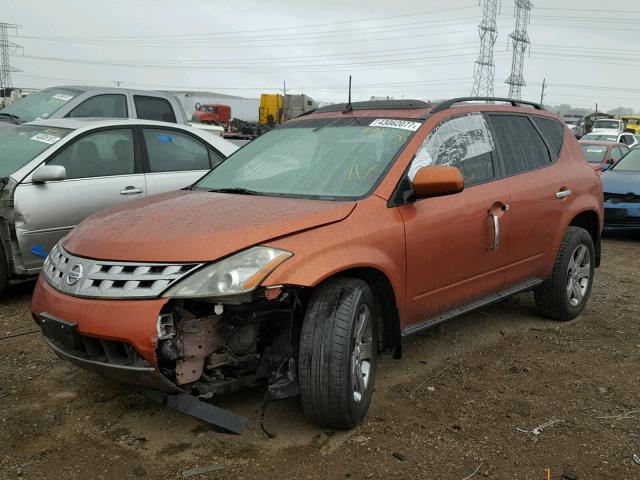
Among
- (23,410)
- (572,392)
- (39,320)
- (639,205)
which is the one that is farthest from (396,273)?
(639,205)

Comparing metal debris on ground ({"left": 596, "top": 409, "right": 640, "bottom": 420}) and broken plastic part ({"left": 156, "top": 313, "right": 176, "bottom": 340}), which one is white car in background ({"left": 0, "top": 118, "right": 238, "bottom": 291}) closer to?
broken plastic part ({"left": 156, "top": 313, "right": 176, "bottom": 340})

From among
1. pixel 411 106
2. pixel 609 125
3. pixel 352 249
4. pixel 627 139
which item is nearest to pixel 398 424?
pixel 352 249

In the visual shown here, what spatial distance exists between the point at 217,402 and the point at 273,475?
75 centimetres

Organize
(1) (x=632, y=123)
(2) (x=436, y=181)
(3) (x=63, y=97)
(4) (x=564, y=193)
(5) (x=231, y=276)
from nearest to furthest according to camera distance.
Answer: (5) (x=231, y=276) → (2) (x=436, y=181) → (4) (x=564, y=193) → (3) (x=63, y=97) → (1) (x=632, y=123)

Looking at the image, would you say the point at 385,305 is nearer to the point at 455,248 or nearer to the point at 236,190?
the point at 455,248

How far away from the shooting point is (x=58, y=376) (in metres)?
3.80

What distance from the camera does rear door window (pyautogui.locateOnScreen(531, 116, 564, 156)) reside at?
4.89 metres

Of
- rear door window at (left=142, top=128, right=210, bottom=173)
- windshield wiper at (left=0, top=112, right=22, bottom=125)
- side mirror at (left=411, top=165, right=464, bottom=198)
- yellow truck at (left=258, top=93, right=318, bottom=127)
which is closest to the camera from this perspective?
side mirror at (left=411, top=165, right=464, bottom=198)

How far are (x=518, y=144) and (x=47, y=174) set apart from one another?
3753 mm

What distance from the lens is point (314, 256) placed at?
2928mm

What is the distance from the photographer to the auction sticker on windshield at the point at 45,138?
18.2 ft

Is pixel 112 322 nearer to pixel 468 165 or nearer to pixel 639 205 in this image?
pixel 468 165

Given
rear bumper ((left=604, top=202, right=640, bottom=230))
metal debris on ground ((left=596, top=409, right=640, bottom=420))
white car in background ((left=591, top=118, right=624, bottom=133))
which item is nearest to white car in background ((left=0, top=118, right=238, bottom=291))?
metal debris on ground ((left=596, top=409, right=640, bottom=420))

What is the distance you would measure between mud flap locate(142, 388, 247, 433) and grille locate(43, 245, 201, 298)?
53cm
